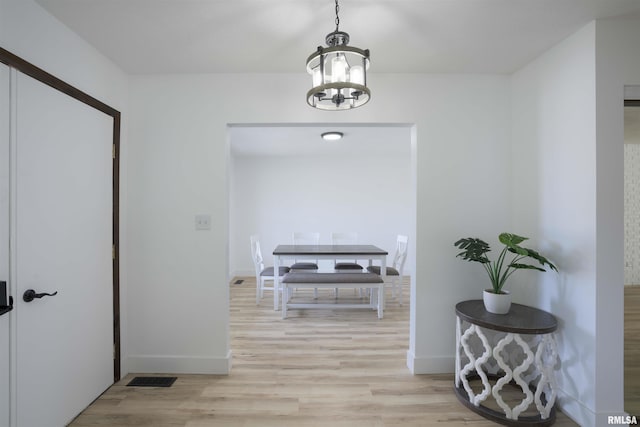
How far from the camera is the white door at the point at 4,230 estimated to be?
143cm

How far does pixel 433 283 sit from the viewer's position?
242 cm

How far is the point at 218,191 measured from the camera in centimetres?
240

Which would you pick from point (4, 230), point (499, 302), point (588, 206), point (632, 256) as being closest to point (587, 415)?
point (499, 302)

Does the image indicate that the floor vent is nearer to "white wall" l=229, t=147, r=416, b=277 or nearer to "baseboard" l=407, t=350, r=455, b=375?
"baseboard" l=407, t=350, r=455, b=375

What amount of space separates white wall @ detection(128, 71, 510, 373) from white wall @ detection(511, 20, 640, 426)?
0.47m

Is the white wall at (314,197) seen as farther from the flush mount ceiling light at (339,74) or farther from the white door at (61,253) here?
the flush mount ceiling light at (339,74)

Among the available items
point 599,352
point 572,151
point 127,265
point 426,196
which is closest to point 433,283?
point 426,196

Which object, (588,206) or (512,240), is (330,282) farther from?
(588,206)

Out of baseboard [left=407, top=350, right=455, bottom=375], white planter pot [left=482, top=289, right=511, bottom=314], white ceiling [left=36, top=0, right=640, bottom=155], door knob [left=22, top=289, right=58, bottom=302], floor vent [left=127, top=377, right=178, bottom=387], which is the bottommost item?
floor vent [left=127, top=377, right=178, bottom=387]

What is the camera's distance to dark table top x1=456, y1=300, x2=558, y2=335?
69.9 inches

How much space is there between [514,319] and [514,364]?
2.04 ft

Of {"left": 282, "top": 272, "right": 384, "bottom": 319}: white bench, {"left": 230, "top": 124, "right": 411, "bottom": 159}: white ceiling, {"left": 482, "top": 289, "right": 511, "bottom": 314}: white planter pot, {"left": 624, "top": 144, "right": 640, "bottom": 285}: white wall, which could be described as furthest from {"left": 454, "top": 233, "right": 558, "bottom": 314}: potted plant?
{"left": 230, "top": 124, "right": 411, "bottom": 159}: white ceiling

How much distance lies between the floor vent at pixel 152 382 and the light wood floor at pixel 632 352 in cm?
312

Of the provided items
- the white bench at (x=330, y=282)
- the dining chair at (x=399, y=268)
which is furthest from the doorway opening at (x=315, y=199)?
the white bench at (x=330, y=282)
